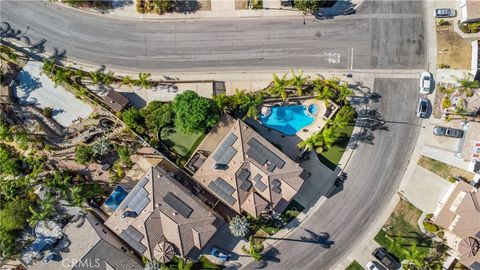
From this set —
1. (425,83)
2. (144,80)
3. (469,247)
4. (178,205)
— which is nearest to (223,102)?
(144,80)

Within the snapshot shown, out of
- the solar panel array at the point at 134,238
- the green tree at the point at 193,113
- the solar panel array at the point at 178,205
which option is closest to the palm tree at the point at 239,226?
the solar panel array at the point at 178,205

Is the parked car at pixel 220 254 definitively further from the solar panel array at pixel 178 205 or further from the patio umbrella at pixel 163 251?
the solar panel array at pixel 178 205

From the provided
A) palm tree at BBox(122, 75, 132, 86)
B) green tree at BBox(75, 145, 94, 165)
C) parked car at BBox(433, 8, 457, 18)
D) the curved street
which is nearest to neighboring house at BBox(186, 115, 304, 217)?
the curved street

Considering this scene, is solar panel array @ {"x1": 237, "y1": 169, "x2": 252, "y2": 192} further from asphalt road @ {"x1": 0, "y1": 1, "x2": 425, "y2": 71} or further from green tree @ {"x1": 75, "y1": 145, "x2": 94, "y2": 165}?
green tree @ {"x1": 75, "y1": 145, "x2": 94, "y2": 165}

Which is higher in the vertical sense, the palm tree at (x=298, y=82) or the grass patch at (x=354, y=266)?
the palm tree at (x=298, y=82)

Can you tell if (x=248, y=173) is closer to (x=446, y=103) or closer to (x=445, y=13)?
(x=446, y=103)

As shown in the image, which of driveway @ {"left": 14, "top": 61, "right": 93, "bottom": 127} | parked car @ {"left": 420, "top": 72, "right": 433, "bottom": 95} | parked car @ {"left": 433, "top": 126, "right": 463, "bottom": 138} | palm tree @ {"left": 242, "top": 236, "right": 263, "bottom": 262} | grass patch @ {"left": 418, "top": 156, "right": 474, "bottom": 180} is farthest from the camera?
driveway @ {"left": 14, "top": 61, "right": 93, "bottom": 127}

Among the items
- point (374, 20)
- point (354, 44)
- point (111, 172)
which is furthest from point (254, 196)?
point (374, 20)
